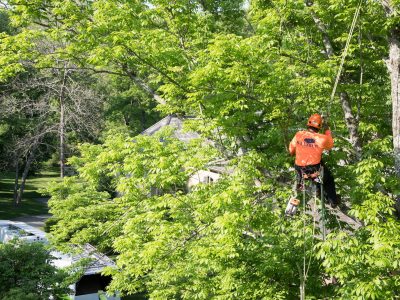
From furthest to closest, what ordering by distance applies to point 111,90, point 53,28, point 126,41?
point 111,90 < point 53,28 < point 126,41

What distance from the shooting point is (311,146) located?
263 inches

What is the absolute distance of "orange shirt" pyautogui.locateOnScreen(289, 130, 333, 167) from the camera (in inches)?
258

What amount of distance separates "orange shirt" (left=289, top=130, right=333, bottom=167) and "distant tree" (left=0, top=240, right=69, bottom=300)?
27.2 feet

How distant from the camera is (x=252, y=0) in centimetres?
1118

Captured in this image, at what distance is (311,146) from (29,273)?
9392 mm

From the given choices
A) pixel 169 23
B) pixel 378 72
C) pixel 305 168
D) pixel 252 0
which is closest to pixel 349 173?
pixel 305 168

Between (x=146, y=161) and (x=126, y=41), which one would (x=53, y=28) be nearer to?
(x=126, y=41)

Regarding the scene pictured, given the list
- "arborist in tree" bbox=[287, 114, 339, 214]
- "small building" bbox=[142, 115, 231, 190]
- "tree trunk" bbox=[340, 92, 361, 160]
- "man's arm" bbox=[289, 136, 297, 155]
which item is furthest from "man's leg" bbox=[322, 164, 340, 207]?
"small building" bbox=[142, 115, 231, 190]

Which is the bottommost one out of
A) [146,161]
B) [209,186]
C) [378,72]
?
[209,186]

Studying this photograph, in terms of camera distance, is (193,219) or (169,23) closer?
(193,219)

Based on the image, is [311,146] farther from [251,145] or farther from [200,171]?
[200,171]

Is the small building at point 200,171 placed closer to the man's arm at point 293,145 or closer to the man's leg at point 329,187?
the man's arm at point 293,145

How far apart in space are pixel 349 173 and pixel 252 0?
5.59 metres

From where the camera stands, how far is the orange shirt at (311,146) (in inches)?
258
